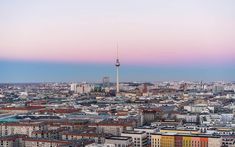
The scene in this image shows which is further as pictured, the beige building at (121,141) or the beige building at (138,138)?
the beige building at (138,138)

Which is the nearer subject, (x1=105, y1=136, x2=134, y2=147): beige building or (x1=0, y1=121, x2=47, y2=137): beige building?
(x1=105, y1=136, x2=134, y2=147): beige building

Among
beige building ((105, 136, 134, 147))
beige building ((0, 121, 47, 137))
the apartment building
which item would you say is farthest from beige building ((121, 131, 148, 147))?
beige building ((0, 121, 47, 137))

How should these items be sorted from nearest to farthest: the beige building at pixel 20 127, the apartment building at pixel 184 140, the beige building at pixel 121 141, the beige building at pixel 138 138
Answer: the beige building at pixel 121 141, the apartment building at pixel 184 140, the beige building at pixel 138 138, the beige building at pixel 20 127

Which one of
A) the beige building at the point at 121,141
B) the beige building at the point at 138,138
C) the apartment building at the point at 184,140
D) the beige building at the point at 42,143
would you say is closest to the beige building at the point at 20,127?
the beige building at the point at 42,143

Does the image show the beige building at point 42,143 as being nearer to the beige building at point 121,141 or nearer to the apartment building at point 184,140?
the beige building at point 121,141

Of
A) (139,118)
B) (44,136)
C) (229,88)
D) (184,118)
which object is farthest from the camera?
(229,88)

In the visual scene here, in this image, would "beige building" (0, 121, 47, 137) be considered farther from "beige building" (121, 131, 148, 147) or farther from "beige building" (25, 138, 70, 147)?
"beige building" (121, 131, 148, 147)

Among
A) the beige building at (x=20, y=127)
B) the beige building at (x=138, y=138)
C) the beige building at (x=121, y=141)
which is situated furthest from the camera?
the beige building at (x=20, y=127)

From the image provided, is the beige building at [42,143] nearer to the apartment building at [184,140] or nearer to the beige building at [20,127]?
the beige building at [20,127]

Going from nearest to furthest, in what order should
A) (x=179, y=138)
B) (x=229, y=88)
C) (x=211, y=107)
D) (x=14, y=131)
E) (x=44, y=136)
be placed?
(x=179, y=138), (x=44, y=136), (x=14, y=131), (x=211, y=107), (x=229, y=88)

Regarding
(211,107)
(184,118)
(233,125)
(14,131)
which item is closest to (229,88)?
(211,107)

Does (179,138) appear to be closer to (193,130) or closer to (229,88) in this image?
(193,130)
